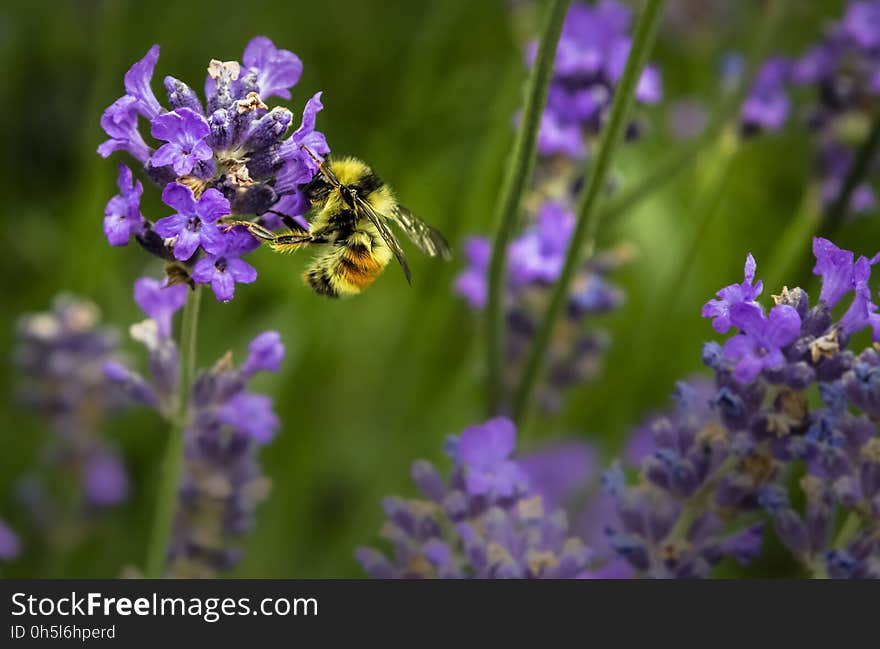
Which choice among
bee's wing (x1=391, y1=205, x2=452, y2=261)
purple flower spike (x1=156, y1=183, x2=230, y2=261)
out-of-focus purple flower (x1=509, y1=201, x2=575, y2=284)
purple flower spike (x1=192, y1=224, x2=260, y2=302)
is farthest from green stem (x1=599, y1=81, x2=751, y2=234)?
purple flower spike (x1=156, y1=183, x2=230, y2=261)

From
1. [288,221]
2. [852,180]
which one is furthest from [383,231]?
[852,180]

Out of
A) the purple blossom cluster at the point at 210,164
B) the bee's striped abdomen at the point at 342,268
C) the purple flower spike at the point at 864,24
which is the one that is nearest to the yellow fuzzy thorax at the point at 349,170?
the bee's striped abdomen at the point at 342,268

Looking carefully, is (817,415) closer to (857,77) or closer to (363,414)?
(857,77)

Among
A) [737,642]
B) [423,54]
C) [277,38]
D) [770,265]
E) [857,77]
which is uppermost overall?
[277,38]

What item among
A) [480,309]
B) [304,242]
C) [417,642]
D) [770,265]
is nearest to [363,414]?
[480,309]

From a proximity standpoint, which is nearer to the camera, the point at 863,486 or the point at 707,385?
the point at 863,486

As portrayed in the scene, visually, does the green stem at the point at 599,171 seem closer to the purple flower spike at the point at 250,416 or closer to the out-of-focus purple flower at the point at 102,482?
the purple flower spike at the point at 250,416
